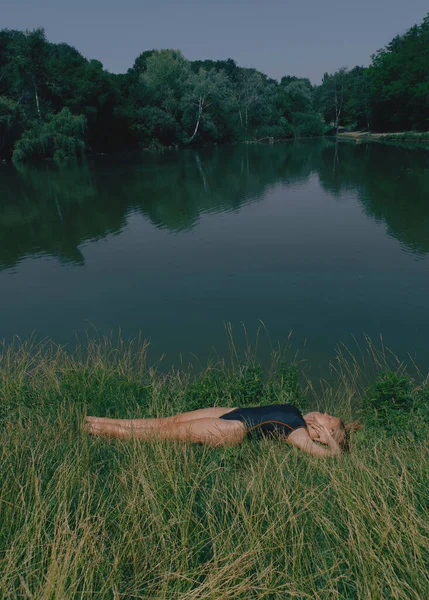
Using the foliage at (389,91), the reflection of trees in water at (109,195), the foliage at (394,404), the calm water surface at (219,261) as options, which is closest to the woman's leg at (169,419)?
the foliage at (394,404)

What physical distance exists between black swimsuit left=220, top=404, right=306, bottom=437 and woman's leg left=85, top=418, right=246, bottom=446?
83 millimetres

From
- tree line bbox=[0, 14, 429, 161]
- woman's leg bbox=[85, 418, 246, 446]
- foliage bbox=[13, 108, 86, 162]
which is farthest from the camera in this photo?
tree line bbox=[0, 14, 429, 161]

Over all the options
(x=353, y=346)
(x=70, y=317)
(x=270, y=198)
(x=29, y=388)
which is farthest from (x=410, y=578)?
(x=270, y=198)

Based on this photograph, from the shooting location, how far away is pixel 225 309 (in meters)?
8.26

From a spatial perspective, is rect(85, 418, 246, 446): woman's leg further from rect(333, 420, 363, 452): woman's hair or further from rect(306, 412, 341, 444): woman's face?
rect(333, 420, 363, 452): woman's hair

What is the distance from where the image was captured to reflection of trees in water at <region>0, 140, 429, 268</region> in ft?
46.1

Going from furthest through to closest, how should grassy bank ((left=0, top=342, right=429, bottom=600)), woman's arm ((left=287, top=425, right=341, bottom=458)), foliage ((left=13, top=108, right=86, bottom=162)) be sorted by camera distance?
foliage ((left=13, top=108, right=86, bottom=162)) → woman's arm ((left=287, top=425, right=341, bottom=458)) → grassy bank ((left=0, top=342, right=429, bottom=600))

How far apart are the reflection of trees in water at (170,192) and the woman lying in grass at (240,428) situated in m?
8.93

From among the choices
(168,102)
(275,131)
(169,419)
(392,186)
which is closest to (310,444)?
(169,419)

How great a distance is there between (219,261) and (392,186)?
41.3 ft

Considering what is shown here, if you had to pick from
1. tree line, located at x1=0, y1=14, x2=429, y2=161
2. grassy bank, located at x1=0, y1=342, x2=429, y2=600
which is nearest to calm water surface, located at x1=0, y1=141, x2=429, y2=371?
grassy bank, located at x1=0, y1=342, x2=429, y2=600

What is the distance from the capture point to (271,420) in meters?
3.43

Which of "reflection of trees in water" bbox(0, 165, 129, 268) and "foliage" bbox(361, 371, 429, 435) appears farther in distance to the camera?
"reflection of trees in water" bbox(0, 165, 129, 268)

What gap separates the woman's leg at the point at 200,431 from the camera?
10.8 feet
